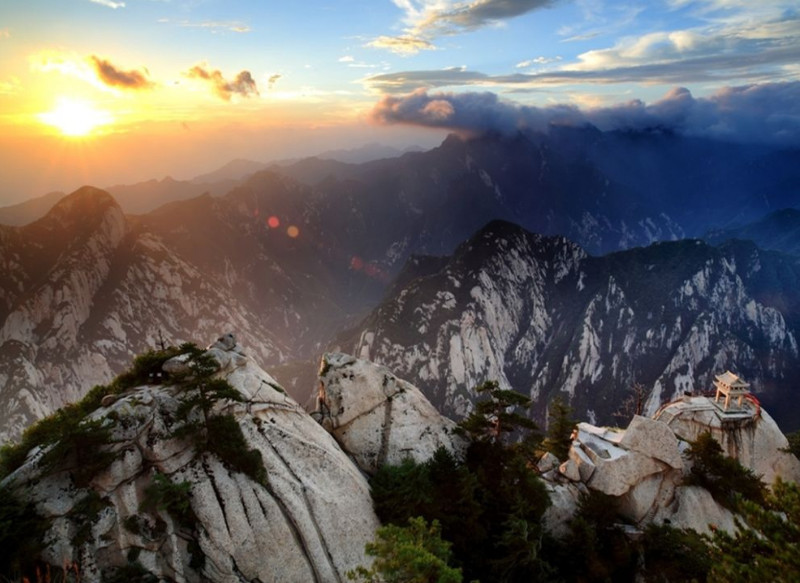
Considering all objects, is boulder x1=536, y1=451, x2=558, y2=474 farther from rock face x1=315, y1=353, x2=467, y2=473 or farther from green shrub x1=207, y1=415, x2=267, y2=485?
green shrub x1=207, y1=415, x2=267, y2=485

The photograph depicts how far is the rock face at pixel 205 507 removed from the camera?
27.3 metres

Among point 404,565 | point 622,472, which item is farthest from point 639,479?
point 404,565

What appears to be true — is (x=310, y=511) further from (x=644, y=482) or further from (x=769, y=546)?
(x=644, y=482)

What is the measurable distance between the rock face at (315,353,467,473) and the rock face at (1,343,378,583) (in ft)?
23.2

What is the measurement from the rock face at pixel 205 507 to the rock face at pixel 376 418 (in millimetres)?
7068

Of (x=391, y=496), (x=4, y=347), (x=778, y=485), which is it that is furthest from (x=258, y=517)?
(x=4, y=347)

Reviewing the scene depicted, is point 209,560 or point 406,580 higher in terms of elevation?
point 406,580

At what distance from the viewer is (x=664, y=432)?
47406 mm

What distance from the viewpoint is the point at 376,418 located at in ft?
146

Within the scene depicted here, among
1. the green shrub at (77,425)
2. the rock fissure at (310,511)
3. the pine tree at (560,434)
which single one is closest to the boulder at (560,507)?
the pine tree at (560,434)

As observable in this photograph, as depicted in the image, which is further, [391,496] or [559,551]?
[559,551]

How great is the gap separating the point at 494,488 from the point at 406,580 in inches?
819

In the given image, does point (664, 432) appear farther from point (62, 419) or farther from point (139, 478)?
point (62, 419)

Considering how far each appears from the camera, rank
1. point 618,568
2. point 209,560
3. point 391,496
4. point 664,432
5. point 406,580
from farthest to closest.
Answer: point 664,432 → point 618,568 → point 391,496 → point 209,560 → point 406,580
